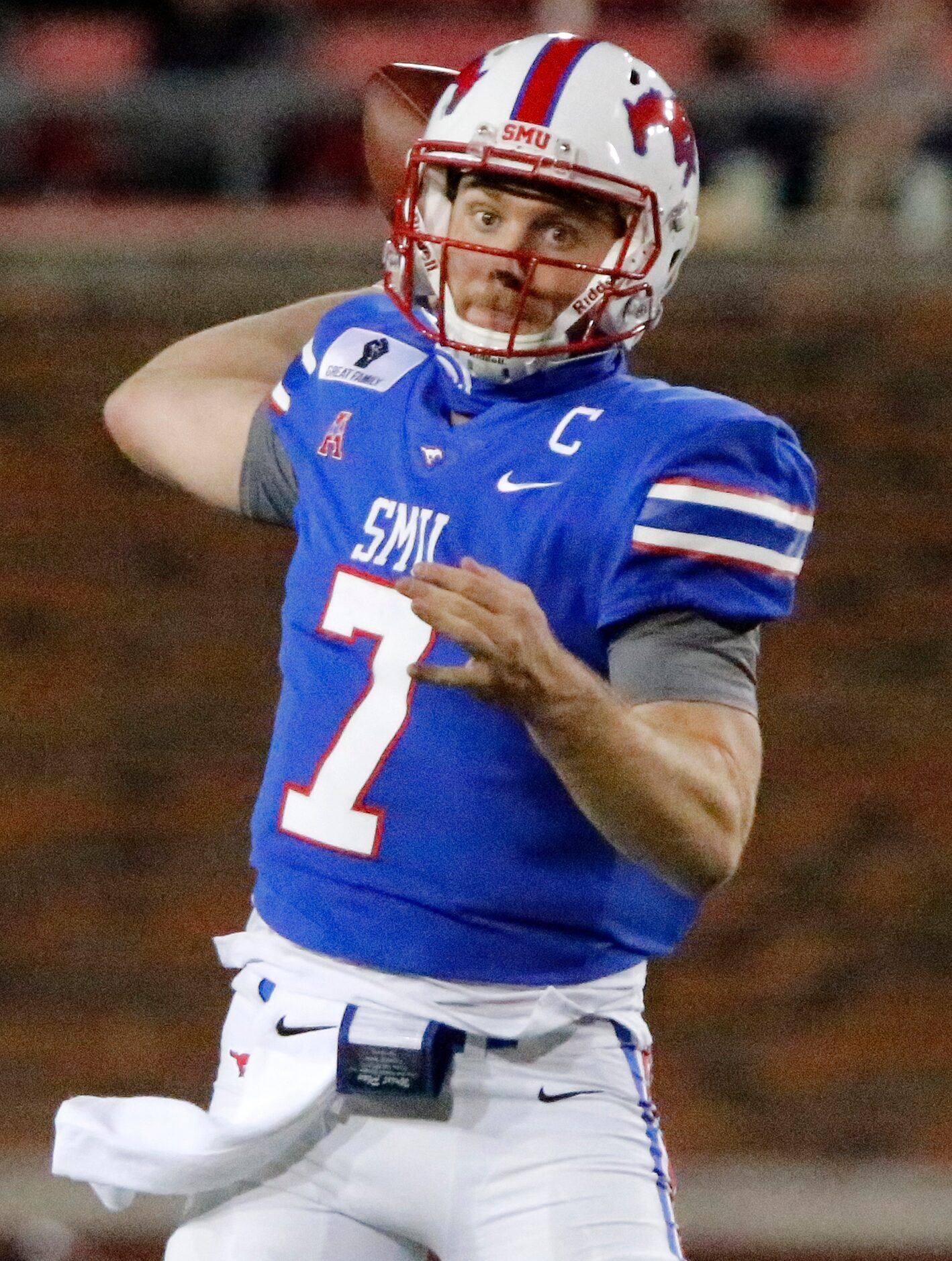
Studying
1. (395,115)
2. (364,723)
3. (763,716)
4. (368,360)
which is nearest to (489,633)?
(364,723)

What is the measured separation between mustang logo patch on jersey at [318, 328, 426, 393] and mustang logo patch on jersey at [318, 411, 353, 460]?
4 cm

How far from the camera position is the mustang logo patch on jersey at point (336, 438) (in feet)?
5.67

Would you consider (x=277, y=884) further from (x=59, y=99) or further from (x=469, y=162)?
(x=59, y=99)

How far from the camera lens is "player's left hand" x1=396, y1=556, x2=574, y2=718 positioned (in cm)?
127

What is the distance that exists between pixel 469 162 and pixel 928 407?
2.43 meters

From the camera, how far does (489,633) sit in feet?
4.16

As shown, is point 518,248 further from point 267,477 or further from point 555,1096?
point 555,1096

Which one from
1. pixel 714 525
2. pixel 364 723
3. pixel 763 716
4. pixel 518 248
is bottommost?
pixel 763 716

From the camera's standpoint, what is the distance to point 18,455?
386cm

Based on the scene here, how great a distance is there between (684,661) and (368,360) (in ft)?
1.60

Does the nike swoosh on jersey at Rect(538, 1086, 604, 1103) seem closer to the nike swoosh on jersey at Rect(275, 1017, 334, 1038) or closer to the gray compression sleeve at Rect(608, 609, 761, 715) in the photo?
the nike swoosh on jersey at Rect(275, 1017, 334, 1038)

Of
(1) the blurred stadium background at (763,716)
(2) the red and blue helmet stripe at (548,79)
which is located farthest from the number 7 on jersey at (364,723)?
(1) the blurred stadium background at (763,716)

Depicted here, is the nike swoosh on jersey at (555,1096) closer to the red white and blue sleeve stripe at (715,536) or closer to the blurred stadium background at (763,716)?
A: the red white and blue sleeve stripe at (715,536)

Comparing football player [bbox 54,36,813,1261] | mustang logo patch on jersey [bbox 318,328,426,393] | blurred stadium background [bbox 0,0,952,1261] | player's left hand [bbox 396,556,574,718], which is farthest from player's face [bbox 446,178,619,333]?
blurred stadium background [bbox 0,0,952,1261]
